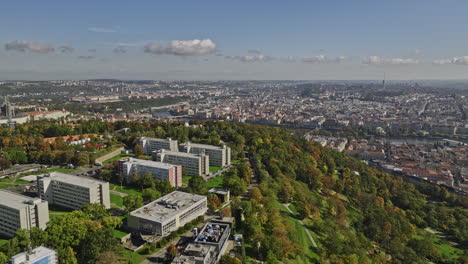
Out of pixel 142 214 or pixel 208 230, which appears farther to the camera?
pixel 142 214

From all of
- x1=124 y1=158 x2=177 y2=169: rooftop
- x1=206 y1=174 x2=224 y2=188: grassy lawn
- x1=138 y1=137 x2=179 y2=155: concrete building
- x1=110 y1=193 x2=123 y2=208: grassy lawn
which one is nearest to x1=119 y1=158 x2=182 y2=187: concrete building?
x1=124 y1=158 x2=177 y2=169: rooftop

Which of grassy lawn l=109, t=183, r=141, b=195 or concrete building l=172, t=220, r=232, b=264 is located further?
grassy lawn l=109, t=183, r=141, b=195

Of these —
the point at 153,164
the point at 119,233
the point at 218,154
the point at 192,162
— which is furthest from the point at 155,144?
the point at 119,233

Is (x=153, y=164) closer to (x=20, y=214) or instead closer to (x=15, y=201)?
(x=15, y=201)

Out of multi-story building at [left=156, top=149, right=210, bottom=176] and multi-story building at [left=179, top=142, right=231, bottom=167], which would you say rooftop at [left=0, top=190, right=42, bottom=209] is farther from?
multi-story building at [left=179, top=142, right=231, bottom=167]

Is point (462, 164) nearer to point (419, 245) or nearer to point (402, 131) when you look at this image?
point (402, 131)

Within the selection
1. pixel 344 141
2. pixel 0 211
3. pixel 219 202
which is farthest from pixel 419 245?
pixel 344 141

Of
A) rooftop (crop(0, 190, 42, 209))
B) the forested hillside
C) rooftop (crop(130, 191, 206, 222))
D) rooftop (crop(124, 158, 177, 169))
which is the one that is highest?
rooftop (crop(0, 190, 42, 209))
